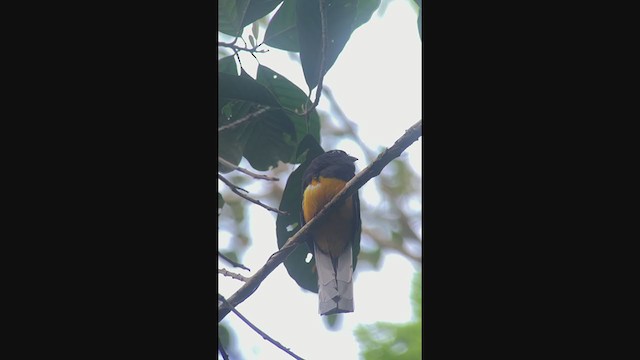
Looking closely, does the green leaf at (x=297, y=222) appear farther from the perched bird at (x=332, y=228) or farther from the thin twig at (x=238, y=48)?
the thin twig at (x=238, y=48)

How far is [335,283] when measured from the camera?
1.55 metres

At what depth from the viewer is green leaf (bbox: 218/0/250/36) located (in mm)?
1519

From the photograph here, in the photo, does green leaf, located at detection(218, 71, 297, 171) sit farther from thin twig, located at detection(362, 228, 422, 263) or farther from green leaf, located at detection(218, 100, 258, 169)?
thin twig, located at detection(362, 228, 422, 263)

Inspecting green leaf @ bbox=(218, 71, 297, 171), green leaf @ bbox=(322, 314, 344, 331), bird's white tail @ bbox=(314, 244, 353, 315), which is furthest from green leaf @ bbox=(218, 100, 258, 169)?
green leaf @ bbox=(322, 314, 344, 331)

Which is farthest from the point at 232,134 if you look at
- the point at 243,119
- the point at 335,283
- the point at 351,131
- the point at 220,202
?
the point at 335,283

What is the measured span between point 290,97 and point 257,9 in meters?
0.21

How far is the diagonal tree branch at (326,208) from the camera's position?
143 cm

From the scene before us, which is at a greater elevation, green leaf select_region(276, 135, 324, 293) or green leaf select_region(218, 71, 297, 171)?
green leaf select_region(218, 71, 297, 171)

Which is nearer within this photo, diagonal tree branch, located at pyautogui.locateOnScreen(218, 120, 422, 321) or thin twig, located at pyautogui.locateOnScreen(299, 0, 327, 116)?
diagonal tree branch, located at pyautogui.locateOnScreen(218, 120, 422, 321)

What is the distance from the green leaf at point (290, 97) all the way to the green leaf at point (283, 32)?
6cm

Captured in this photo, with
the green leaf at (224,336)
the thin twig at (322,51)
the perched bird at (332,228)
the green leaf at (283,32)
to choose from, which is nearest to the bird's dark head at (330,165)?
the perched bird at (332,228)
